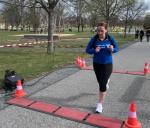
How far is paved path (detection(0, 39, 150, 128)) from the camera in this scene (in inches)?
236

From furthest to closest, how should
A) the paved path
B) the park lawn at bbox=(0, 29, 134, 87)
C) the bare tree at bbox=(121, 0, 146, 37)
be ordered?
Result: the bare tree at bbox=(121, 0, 146, 37)
the park lawn at bbox=(0, 29, 134, 87)
the paved path

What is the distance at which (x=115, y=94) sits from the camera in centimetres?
837

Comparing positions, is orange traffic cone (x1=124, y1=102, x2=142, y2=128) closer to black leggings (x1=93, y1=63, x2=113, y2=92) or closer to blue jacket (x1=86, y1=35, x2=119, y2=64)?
black leggings (x1=93, y1=63, x2=113, y2=92)

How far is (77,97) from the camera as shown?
799 cm

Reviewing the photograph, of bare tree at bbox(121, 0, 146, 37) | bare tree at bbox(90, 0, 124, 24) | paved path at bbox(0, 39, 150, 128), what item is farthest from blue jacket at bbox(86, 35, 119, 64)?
bare tree at bbox(121, 0, 146, 37)

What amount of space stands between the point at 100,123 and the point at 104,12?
1374 inches

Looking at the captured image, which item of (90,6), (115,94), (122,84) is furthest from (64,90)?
(90,6)

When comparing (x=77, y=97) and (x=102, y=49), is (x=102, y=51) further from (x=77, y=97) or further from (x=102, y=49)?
(x=77, y=97)

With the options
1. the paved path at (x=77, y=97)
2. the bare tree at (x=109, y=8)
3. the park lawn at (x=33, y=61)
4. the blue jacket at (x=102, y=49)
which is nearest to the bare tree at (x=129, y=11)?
the bare tree at (x=109, y=8)

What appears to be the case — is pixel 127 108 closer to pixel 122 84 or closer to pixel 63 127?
pixel 63 127

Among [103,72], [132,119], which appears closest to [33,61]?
[103,72]

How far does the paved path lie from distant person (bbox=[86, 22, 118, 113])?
644 millimetres

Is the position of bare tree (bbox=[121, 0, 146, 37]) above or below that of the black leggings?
above

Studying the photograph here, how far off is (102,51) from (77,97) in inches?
71.7
